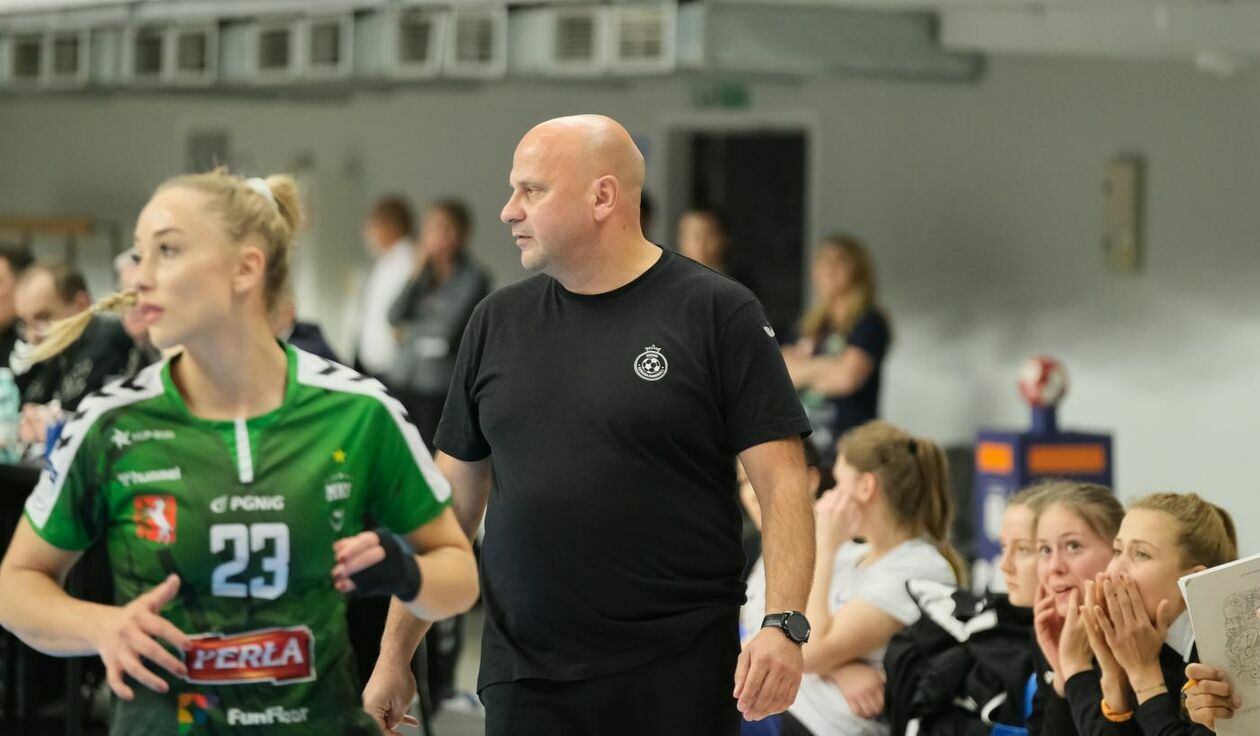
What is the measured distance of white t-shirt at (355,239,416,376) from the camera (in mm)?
10008

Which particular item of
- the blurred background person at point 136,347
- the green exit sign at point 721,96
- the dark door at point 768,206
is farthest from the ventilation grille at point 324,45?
the blurred background person at point 136,347

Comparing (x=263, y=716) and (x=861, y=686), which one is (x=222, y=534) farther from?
(x=861, y=686)

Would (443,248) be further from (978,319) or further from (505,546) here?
(505,546)


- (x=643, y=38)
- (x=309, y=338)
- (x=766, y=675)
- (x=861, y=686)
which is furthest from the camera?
(x=643, y=38)


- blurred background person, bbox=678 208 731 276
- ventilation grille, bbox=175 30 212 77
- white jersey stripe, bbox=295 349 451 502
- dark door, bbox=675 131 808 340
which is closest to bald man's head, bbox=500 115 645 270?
white jersey stripe, bbox=295 349 451 502

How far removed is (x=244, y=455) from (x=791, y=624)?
40.6 inches

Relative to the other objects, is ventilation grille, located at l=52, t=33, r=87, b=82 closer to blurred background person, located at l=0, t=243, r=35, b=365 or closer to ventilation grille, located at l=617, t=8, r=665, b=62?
blurred background person, located at l=0, t=243, r=35, b=365

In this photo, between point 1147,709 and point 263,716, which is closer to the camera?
point 263,716

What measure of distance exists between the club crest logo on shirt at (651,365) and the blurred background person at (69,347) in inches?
133

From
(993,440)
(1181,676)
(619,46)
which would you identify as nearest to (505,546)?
(1181,676)

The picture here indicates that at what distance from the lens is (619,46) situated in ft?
24.3

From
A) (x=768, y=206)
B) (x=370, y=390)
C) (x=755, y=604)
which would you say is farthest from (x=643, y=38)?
(x=370, y=390)

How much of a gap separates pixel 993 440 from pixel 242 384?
466cm

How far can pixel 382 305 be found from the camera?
10.2m
